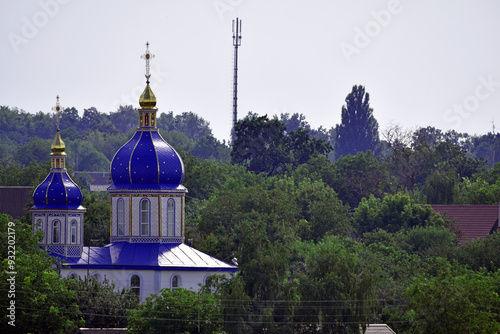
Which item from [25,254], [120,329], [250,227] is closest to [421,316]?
[250,227]

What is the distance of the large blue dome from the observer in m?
56.2

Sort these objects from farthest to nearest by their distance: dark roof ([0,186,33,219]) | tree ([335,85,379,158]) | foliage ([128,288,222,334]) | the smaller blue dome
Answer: tree ([335,85,379,158]) < dark roof ([0,186,33,219]) < the smaller blue dome < foliage ([128,288,222,334])

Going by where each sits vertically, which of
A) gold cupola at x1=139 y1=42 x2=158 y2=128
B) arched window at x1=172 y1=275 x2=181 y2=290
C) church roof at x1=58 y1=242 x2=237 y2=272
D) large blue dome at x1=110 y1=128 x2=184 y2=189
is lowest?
arched window at x1=172 y1=275 x2=181 y2=290

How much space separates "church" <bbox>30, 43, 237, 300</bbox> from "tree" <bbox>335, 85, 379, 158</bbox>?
309ft

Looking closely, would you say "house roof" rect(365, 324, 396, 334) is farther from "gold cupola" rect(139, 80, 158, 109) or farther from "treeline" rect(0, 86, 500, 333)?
"gold cupola" rect(139, 80, 158, 109)

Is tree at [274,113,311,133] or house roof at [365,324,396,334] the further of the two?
tree at [274,113,311,133]

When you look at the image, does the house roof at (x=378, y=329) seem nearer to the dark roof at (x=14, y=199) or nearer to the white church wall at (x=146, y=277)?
the white church wall at (x=146, y=277)

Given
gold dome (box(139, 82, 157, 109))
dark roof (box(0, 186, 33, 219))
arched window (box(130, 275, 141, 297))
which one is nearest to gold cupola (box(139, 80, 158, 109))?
gold dome (box(139, 82, 157, 109))

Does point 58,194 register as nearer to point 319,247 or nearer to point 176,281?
point 176,281

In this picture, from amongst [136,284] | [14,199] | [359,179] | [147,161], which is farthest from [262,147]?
[136,284]

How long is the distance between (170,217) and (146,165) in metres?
2.59

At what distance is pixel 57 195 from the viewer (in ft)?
180

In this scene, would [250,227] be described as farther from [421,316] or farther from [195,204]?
[195,204]

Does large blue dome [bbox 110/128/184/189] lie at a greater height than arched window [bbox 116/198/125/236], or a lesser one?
greater
